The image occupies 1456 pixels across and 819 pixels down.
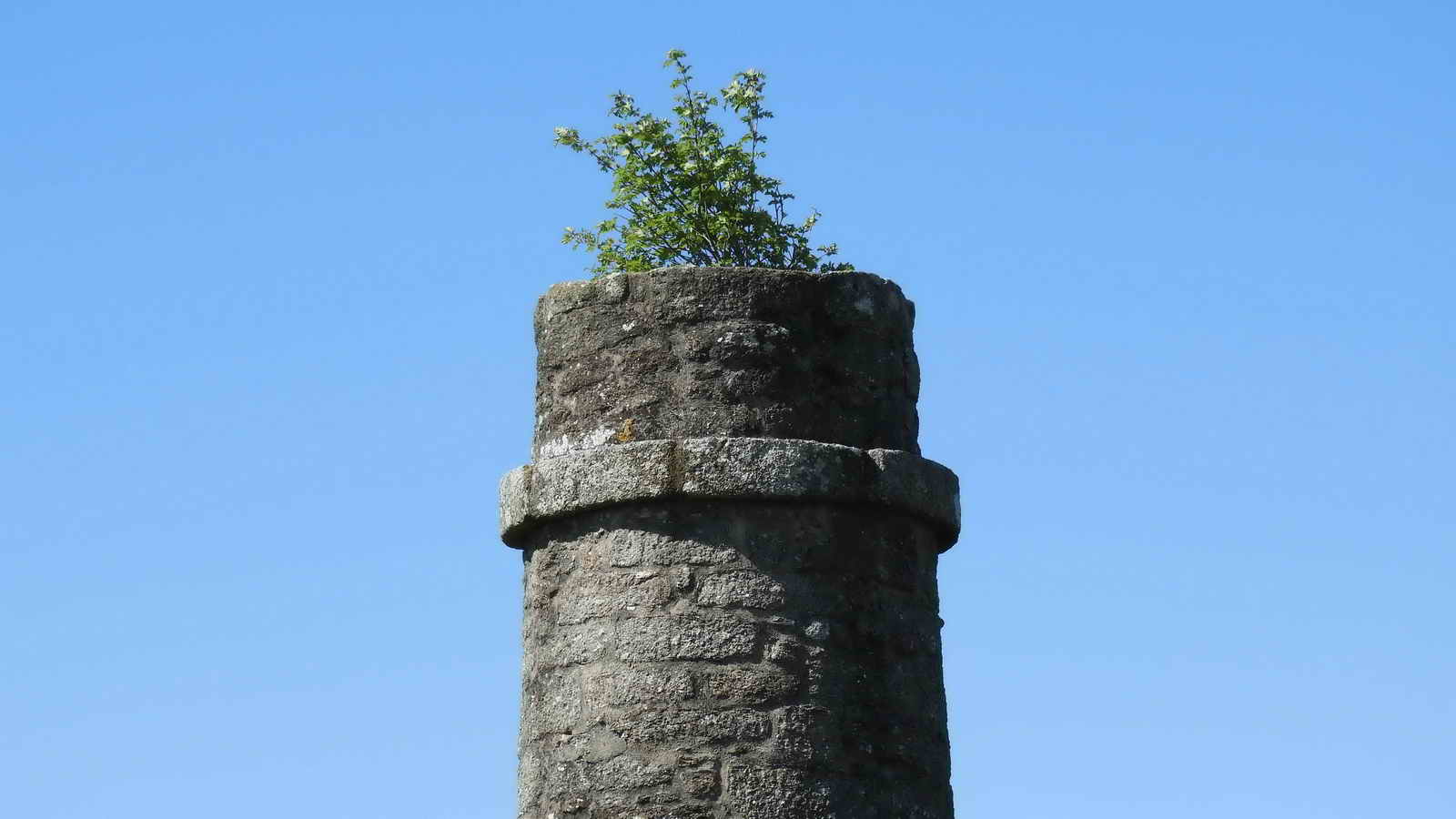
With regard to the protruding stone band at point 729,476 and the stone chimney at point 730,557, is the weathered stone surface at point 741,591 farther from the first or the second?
the protruding stone band at point 729,476

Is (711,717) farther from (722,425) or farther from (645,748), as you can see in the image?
(722,425)

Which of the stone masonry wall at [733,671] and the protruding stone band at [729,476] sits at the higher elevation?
the protruding stone band at [729,476]

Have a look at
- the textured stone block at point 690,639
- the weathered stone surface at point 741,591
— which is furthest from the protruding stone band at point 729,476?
the textured stone block at point 690,639

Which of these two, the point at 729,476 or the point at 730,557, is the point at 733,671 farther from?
the point at 729,476

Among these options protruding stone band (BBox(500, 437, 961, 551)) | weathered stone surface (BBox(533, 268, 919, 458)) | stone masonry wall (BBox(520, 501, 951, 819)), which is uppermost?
weathered stone surface (BBox(533, 268, 919, 458))

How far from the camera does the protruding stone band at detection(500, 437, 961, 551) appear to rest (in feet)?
19.6

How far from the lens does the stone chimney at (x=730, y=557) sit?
19.1 feet

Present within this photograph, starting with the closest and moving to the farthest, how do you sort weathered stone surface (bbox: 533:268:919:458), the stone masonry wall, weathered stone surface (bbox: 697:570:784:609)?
the stone masonry wall < weathered stone surface (bbox: 697:570:784:609) < weathered stone surface (bbox: 533:268:919:458)

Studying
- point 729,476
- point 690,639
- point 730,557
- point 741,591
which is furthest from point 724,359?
point 690,639

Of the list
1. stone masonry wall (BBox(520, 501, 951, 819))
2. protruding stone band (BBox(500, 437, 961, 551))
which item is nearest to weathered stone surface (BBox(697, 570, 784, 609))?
stone masonry wall (BBox(520, 501, 951, 819))

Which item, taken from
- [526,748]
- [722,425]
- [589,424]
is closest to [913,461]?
[722,425]

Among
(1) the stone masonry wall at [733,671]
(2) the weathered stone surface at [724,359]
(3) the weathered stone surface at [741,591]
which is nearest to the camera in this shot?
(1) the stone masonry wall at [733,671]

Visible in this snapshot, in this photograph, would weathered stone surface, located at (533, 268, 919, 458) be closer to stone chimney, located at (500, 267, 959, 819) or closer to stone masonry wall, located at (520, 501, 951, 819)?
stone chimney, located at (500, 267, 959, 819)

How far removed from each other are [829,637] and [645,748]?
0.65 meters
